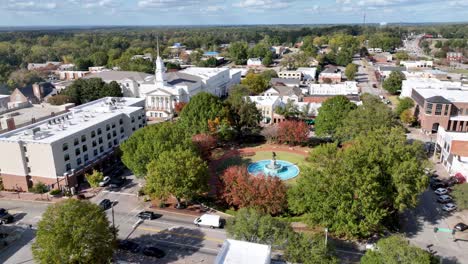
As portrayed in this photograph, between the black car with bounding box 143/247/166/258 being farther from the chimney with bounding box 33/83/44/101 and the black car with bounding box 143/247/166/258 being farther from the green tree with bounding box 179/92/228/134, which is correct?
the chimney with bounding box 33/83/44/101

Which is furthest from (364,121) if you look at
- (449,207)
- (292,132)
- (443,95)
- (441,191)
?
(443,95)

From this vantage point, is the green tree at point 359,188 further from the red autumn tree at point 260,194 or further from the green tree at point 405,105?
the green tree at point 405,105

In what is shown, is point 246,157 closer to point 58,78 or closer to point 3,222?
point 3,222

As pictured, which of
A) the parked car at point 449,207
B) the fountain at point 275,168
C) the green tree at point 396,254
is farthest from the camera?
the fountain at point 275,168

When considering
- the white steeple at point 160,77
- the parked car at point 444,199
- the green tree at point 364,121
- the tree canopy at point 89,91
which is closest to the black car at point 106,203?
the green tree at point 364,121

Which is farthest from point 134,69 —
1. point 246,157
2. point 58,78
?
point 246,157

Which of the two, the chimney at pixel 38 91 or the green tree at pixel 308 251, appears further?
the chimney at pixel 38 91

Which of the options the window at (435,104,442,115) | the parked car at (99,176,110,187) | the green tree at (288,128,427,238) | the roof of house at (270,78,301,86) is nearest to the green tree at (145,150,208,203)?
the green tree at (288,128,427,238)
